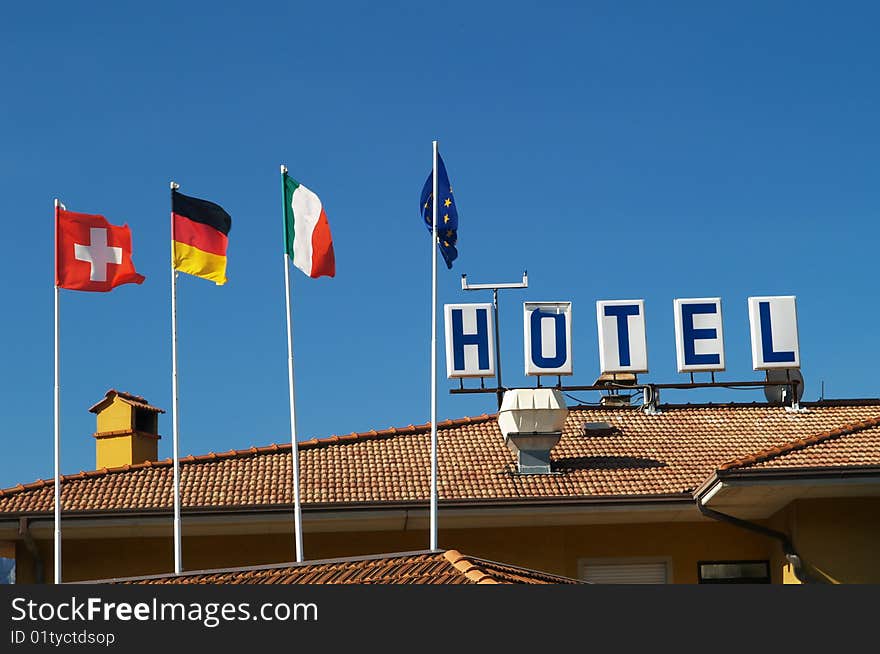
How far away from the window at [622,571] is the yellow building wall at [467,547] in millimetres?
99

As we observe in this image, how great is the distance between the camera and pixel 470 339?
28.7 metres

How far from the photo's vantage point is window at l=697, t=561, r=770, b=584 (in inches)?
869

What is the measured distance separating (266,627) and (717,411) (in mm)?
16925

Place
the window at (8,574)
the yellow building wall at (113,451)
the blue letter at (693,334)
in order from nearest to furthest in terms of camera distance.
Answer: the window at (8,574) < the yellow building wall at (113,451) < the blue letter at (693,334)

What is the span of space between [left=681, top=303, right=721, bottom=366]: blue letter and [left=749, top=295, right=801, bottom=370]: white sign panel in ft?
2.62

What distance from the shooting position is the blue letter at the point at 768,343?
1111 inches

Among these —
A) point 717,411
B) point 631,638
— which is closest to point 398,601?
point 631,638

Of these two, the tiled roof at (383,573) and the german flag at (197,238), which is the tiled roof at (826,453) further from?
the german flag at (197,238)

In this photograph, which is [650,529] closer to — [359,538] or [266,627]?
[359,538]

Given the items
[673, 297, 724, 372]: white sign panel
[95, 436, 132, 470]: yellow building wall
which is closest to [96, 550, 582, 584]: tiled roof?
[95, 436, 132, 470]: yellow building wall

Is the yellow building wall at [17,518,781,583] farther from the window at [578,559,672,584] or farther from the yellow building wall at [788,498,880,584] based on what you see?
the yellow building wall at [788,498,880,584]

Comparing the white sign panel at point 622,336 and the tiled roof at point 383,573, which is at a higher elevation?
the white sign panel at point 622,336

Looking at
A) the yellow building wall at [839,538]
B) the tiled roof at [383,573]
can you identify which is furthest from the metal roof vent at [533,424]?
the tiled roof at [383,573]

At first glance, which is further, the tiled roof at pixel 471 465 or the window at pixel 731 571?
the window at pixel 731 571
